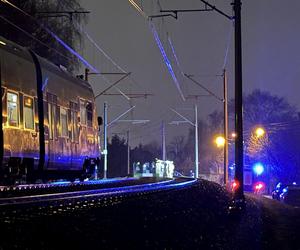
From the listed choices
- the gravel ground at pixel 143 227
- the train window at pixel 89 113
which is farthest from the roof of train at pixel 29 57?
the gravel ground at pixel 143 227

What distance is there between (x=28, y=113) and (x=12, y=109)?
1159 millimetres

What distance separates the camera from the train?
16.3m

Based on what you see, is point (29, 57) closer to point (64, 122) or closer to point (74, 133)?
point (64, 122)

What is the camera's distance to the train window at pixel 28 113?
Answer: 17359 mm

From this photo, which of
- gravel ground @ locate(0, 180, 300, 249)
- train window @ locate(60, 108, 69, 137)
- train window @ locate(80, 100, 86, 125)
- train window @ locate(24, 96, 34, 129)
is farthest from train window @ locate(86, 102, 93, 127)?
gravel ground @ locate(0, 180, 300, 249)

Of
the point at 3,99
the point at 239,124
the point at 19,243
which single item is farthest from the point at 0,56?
the point at 19,243

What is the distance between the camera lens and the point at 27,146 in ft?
57.0

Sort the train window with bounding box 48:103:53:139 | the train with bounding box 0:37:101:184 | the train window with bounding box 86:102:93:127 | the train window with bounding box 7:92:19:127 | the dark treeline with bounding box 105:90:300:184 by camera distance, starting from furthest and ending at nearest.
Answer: the dark treeline with bounding box 105:90:300:184, the train window with bounding box 86:102:93:127, the train window with bounding box 48:103:53:139, the train with bounding box 0:37:101:184, the train window with bounding box 7:92:19:127

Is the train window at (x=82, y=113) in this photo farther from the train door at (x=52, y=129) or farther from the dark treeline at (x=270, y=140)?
the dark treeline at (x=270, y=140)

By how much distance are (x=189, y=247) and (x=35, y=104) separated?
1009 centimetres

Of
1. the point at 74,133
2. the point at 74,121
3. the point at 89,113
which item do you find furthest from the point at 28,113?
the point at 89,113

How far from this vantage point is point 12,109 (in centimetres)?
1644

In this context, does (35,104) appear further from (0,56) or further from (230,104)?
(230,104)

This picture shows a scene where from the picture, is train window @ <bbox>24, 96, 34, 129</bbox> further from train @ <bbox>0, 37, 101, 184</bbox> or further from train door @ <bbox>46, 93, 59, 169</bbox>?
train door @ <bbox>46, 93, 59, 169</bbox>
